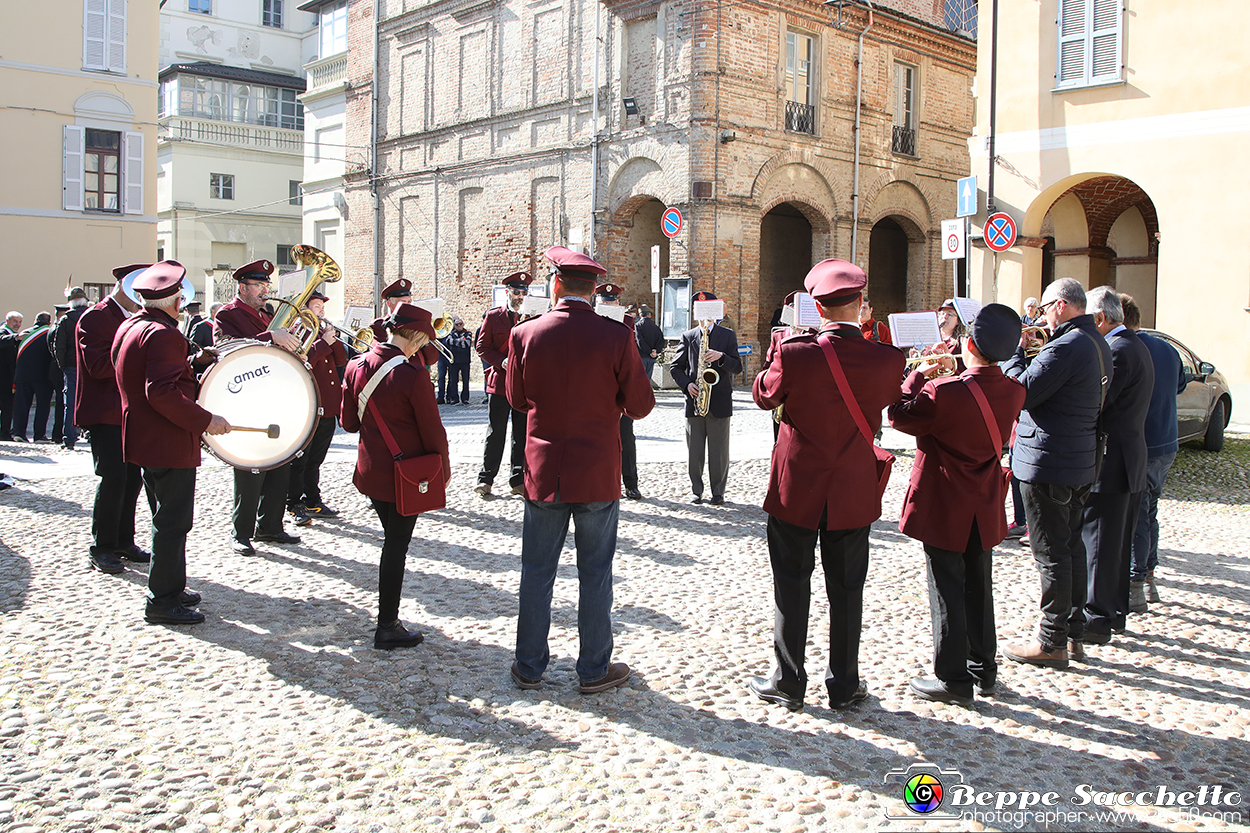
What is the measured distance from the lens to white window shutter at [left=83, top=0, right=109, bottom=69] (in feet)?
79.0

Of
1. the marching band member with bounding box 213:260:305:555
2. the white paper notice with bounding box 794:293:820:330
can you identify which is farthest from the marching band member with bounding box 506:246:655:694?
the marching band member with bounding box 213:260:305:555

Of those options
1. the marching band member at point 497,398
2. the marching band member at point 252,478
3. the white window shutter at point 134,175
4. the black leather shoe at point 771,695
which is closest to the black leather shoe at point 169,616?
the marching band member at point 252,478

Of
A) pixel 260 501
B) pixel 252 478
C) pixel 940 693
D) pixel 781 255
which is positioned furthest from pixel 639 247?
pixel 940 693

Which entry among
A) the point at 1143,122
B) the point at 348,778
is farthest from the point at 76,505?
the point at 1143,122

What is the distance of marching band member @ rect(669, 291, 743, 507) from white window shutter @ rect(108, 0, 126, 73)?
21525 millimetres

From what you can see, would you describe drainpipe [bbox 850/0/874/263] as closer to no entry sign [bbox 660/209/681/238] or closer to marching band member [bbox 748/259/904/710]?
no entry sign [bbox 660/209/681/238]

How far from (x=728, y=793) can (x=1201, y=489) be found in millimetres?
8745

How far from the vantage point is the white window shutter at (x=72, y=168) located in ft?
78.6

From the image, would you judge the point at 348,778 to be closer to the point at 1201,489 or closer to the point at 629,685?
the point at 629,685

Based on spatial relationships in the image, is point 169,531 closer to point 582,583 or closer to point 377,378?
point 377,378

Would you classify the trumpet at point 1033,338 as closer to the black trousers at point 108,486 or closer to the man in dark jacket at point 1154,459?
the man in dark jacket at point 1154,459

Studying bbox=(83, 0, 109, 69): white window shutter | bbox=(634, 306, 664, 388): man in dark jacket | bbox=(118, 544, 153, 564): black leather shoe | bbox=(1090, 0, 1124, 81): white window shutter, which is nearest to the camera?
bbox=(118, 544, 153, 564): black leather shoe

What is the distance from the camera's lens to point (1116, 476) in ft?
17.6

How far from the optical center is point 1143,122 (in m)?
14.6
